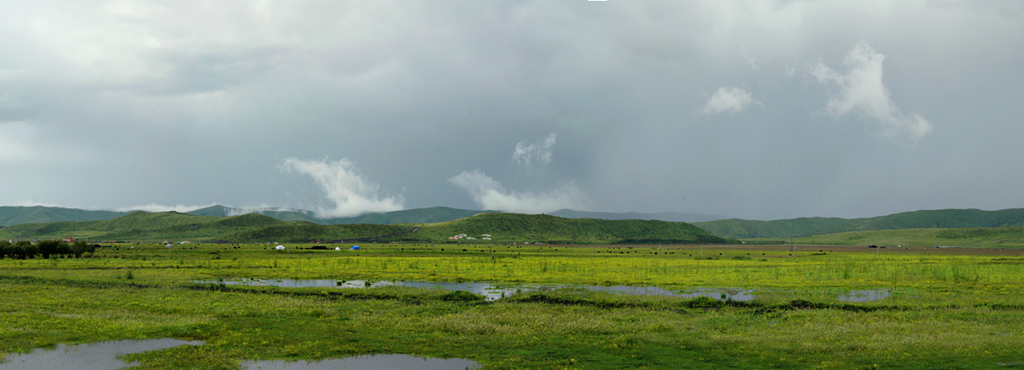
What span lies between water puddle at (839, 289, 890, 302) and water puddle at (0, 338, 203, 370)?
4620cm

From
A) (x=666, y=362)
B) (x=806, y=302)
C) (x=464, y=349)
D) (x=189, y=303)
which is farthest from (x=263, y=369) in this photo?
(x=806, y=302)

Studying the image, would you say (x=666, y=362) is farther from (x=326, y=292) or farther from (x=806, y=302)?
(x=326, y=292)

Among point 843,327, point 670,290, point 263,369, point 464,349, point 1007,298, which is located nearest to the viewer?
point 263,369

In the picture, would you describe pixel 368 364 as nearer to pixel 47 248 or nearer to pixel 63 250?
pixel 47 248

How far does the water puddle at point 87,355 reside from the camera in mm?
23375

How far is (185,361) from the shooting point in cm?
2403

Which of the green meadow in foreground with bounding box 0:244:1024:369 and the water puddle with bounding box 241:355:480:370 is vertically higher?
the green meadow in foreground with bounding box 0:244:1024:369

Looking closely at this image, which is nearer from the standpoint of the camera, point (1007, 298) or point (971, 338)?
Result: point (971, 338)

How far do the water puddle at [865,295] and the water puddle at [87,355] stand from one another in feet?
152

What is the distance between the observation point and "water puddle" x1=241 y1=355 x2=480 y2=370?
23719 mm

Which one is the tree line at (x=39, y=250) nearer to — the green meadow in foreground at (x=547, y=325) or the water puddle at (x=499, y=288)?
the green meadow in foreground at (x=547, y=325)

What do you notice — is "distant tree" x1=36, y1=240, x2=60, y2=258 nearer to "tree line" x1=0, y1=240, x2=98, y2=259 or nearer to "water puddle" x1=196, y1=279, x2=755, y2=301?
"tree line" x1=0, y1=240, x2=98, y2=259

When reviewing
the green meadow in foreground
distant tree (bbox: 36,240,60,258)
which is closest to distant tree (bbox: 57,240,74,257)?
distant tree (bbox: 36,240,60,258)

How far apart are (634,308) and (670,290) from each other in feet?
48.6
